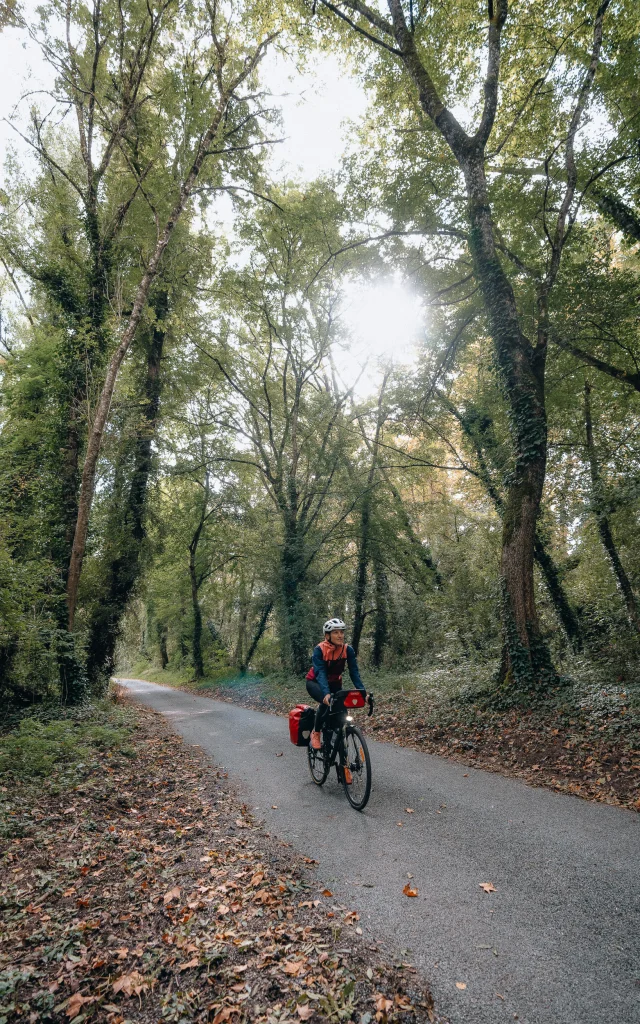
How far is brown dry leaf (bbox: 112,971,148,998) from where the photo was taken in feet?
8.95

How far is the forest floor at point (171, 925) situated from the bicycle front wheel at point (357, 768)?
1.13 meters

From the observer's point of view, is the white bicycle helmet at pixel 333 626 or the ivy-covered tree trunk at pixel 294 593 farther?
the ivy-covered tree trunk at pixel 294 593

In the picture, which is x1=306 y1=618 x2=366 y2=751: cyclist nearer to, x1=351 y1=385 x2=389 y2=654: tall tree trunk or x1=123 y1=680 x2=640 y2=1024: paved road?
x1=123 y1=680 x2=640 y2=1024: paved road

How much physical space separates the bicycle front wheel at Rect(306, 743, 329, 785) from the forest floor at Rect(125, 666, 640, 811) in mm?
2321

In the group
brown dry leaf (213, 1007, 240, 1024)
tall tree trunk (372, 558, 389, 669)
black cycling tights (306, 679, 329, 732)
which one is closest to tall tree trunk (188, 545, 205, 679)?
tall tree trunk (372, 558, 389, 669)

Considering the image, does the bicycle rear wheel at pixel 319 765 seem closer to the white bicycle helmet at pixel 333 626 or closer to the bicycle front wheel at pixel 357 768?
the bicycle front wheel at pixel 357 768

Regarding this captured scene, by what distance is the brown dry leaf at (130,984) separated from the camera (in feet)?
8.95

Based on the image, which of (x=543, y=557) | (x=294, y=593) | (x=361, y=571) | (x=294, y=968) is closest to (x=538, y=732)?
(x=294, y=968)

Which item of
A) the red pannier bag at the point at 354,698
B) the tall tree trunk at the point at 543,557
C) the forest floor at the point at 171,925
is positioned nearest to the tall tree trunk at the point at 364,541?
the tall tree trunk at the point at 543,557

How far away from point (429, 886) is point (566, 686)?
5.79m

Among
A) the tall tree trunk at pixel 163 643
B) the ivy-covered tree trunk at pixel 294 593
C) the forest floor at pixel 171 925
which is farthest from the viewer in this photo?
the tall tree trunk at pixel 163 643

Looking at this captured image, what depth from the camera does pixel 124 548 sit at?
16.3m

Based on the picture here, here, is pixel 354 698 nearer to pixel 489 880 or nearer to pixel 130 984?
pixel 489 880

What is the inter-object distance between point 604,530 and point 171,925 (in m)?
14.2
